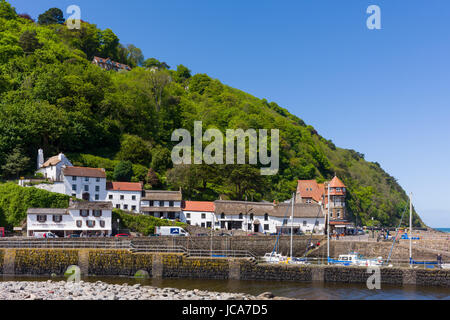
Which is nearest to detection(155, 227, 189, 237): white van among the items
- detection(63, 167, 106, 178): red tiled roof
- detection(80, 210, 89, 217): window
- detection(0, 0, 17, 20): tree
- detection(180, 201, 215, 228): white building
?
detection(180, 201, 215, 228): white building

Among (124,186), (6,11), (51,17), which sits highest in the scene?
(51,17)

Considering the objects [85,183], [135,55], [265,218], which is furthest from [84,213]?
[135,55]

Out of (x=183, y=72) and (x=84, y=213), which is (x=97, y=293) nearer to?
(x=84, y=213)

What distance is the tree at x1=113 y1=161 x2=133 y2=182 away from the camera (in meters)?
66.0

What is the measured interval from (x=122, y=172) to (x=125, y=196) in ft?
20.8

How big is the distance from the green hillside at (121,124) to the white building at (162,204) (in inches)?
264

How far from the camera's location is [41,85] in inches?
2913

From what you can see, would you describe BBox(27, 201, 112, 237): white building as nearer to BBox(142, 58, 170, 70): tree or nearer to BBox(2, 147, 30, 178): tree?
BBox(2, 147, 30, 178): tree

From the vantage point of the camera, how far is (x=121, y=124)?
3273 inches
